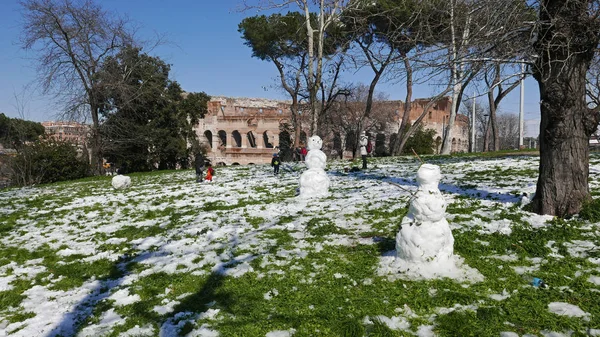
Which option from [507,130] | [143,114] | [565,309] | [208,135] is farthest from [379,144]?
[507,130]

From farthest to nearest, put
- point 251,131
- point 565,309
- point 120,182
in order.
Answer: point 251,131 → point 120,182 → point 565,309

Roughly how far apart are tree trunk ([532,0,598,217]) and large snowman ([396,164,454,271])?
2.64 m

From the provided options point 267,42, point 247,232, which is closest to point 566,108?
point 247,232

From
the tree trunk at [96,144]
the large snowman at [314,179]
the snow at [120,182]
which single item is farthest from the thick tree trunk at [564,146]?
the tree trunk at [96,144]

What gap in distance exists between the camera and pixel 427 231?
4469mm

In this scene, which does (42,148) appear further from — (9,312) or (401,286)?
(401,286)

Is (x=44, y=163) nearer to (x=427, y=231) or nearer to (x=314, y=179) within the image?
(x=314, y=179)

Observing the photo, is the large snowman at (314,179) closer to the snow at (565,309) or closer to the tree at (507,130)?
the snow at (565,309)

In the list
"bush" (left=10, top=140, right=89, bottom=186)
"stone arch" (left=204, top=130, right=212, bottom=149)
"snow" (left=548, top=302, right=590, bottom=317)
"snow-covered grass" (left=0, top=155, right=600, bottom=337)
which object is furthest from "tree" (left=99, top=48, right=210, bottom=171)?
"snow" (left=548, top=302, right=590, bottom=317)

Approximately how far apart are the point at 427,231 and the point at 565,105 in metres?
3.28

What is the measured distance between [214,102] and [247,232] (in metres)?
38.6

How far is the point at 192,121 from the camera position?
30578mm

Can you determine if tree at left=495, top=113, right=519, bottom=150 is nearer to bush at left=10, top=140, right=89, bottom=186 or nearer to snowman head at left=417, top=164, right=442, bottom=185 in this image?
bush at left=10, top=140, right=89, bottom=186

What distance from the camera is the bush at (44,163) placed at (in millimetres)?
20531
